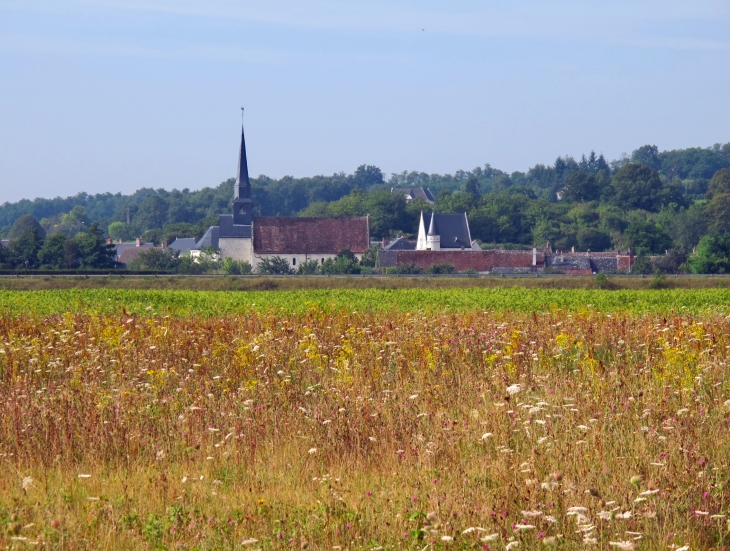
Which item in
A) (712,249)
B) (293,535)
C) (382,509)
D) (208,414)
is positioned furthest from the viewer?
(712,249)

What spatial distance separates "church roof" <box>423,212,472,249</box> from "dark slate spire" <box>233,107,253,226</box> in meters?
22.4

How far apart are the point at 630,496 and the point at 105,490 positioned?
145 inches

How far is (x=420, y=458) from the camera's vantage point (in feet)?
21.4

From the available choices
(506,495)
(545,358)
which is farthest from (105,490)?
(545,358)

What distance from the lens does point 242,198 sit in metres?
102

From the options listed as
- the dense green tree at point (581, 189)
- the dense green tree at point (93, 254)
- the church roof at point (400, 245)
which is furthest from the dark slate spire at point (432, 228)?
the dense green tree at point (581, 189)

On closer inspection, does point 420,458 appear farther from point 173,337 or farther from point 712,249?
point 712,249

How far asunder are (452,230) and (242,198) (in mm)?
26036

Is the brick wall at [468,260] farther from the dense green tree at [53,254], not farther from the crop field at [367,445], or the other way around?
the crop field at [367,445]

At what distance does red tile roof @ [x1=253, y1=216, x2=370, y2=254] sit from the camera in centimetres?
9344

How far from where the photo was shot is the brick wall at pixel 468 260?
81.4 m

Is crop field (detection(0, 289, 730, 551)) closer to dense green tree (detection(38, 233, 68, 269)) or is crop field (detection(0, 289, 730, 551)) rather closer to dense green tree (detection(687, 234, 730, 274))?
dense green tree (detection(687, 234, 730, 274))

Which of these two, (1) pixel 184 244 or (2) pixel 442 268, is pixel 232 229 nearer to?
(1) pixel 184 244

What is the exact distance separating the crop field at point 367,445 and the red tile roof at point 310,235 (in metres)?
81.9
